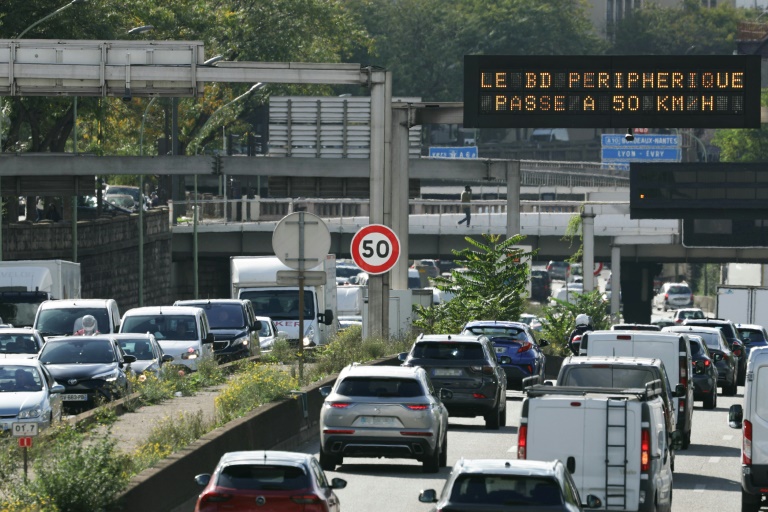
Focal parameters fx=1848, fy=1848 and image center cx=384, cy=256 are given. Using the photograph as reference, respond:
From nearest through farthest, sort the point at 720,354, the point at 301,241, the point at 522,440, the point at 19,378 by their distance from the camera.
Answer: the point at 522,440, the point at 19,378, the point at 301,241, the point at 720,354

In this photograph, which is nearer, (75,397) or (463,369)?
(463,369)

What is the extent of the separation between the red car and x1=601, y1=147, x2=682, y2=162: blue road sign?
279ft

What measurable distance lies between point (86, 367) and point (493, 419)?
652 cm

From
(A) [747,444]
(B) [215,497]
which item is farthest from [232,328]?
(B) [215,497]

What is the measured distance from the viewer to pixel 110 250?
7025 centimetres

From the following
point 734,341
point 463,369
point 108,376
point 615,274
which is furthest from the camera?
point 615,274

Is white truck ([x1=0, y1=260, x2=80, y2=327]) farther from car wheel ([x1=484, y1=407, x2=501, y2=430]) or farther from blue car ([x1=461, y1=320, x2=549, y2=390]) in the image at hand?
car wheel ([x1=484, y1=407, x2=501, y2=430])

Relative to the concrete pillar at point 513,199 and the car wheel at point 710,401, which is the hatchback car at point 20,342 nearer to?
the car wheel at point 710,401

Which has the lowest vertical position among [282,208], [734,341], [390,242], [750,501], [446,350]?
[750,501]

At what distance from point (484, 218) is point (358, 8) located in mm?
86643

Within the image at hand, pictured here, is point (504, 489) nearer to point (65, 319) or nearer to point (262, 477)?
point (262, 477)

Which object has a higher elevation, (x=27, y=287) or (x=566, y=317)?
(x=27, y=287)

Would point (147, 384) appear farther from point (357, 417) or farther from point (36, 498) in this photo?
point (36, 498)

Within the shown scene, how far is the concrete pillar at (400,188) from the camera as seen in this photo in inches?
1496
